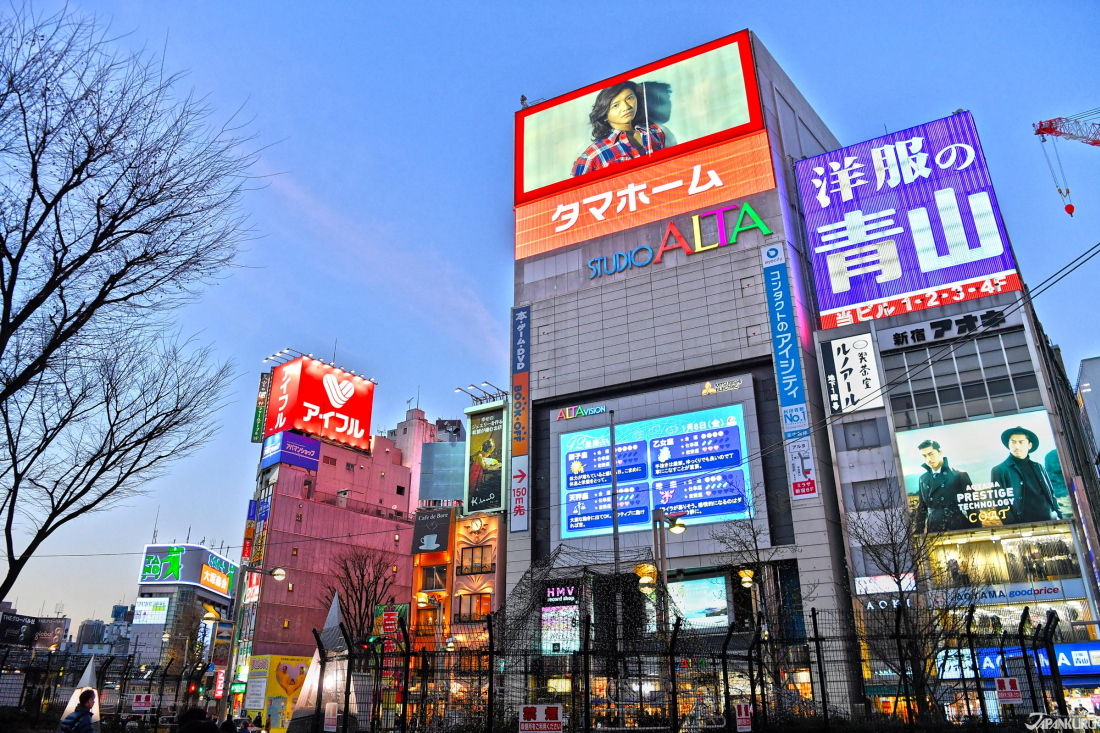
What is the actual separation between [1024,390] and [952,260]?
779 cm

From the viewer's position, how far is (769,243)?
43.3 m

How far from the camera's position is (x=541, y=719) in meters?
12.1

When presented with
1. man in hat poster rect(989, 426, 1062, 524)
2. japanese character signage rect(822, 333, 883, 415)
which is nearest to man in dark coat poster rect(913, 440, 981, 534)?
man in hat poster rect(989, 426, 1062, 524)

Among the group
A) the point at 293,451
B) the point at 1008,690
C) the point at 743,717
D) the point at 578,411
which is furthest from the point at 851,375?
the point at 293,451

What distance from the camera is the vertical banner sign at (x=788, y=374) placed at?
38.0 meters

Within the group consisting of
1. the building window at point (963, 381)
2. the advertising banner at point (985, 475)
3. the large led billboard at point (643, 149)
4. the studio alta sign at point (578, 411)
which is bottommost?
the advertising banner at point (985, 475)

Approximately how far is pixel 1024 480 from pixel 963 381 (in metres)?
5.49

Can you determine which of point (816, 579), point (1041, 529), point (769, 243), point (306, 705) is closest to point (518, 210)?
point (769, 243)

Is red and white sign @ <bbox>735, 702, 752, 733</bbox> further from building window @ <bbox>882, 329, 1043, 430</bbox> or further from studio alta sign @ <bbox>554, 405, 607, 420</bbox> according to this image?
studio alta sign @ <bbox>554, 405, 607, 420</bbox>

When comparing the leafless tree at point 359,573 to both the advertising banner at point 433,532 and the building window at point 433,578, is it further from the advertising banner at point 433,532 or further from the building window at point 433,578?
the advertising banner at point 433,532

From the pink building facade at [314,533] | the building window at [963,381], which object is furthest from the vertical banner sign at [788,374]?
the pink building facade at [314,533]

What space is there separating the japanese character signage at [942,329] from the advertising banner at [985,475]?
4.58 metres

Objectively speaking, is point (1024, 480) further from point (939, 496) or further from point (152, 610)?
point (152, 610)

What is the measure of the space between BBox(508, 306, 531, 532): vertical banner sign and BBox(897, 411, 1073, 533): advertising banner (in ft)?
71.0
